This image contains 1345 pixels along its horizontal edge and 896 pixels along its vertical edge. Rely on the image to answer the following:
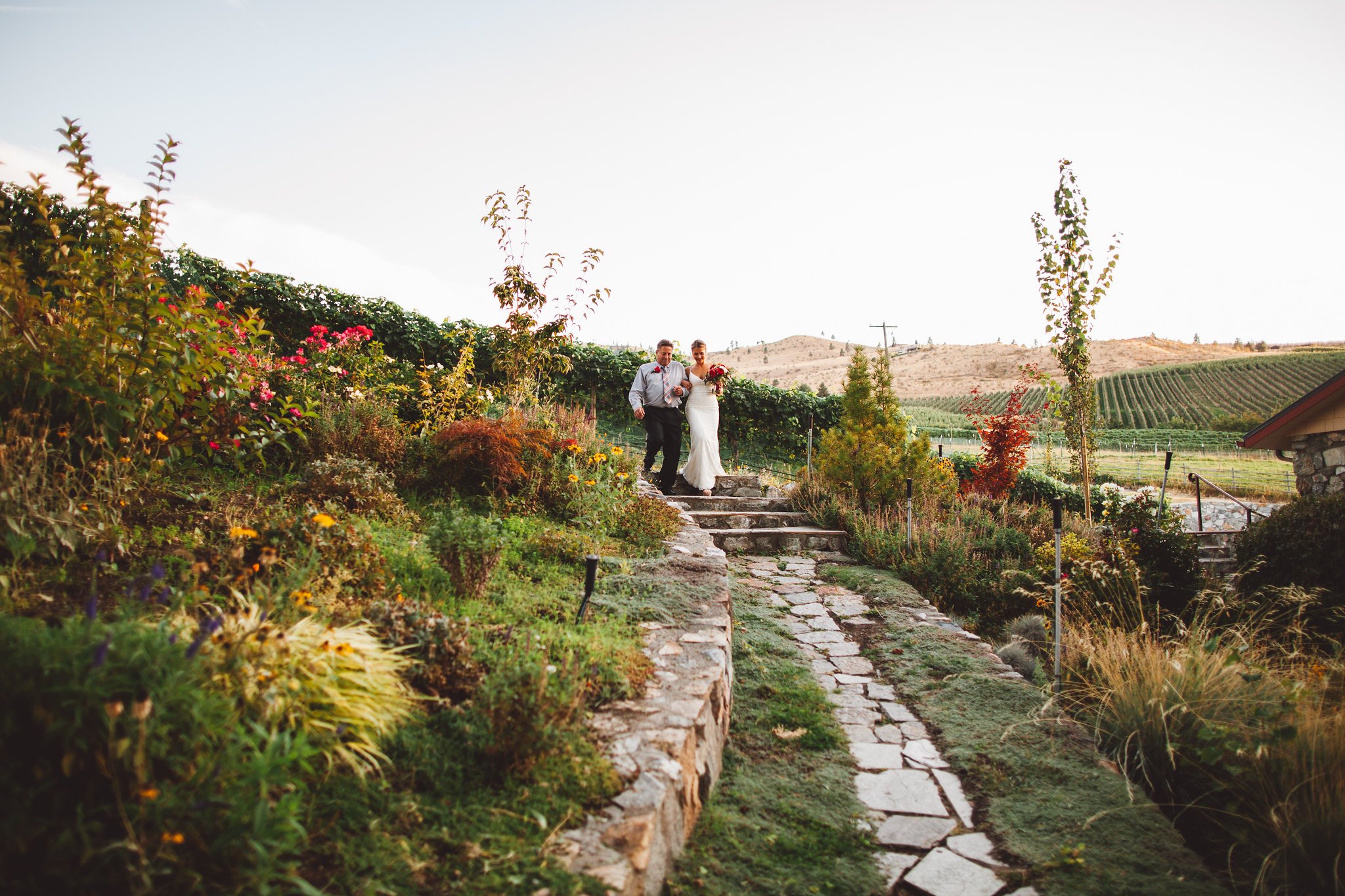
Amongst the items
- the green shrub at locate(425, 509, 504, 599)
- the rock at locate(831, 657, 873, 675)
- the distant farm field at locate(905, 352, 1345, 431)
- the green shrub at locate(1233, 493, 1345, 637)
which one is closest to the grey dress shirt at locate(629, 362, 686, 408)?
the rock at locate(831, 657, 873, 675)

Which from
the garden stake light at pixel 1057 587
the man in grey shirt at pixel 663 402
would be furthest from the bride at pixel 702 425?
the garden stake light at pixel 1057 587

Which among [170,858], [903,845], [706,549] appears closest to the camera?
[170,858]

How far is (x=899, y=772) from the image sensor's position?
3432mm

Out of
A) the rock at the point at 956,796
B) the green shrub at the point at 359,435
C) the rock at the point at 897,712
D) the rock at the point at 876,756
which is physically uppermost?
the green shrub at the point at 359,435

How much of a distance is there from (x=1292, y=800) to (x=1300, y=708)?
491 mm

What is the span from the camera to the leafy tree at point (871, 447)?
29.4 feet

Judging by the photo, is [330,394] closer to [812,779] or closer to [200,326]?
[200,326]

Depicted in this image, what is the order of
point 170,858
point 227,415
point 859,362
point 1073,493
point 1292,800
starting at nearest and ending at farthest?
1. point 170,858
2. point 1292,800
3. point 227,415
4. point 859,362
5. point 1073,493

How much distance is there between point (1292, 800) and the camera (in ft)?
8.75

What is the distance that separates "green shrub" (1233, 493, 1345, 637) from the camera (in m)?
6.18

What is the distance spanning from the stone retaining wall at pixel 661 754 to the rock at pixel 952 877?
896mm

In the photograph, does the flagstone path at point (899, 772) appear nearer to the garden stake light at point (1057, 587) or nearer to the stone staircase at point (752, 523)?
the garden stake light at point (1057, 587)

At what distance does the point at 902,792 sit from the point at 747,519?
18.0ft

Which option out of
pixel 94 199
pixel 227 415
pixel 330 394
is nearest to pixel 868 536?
pixel 330 394
